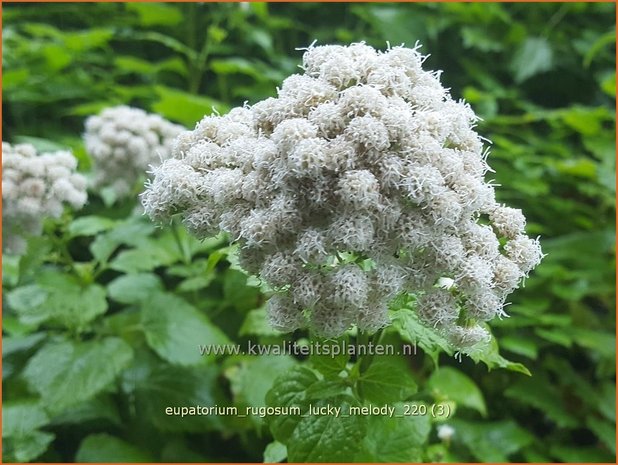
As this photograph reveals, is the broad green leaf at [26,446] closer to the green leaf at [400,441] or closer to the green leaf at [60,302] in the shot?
the green leaf at [60,302]

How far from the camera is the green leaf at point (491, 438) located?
4.73 ft

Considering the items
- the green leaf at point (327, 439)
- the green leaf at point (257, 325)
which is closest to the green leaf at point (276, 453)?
the green leaf at point (327, 439)

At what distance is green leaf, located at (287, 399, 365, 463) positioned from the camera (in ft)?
2.85

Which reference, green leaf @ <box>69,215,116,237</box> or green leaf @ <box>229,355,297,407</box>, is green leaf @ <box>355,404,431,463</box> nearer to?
green leaf @ <box>229,355,297,407</box>

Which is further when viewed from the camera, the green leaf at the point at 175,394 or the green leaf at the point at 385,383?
the green leaf at the point at 175,394

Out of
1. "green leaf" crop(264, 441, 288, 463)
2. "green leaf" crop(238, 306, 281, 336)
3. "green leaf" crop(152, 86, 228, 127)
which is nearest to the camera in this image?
"green leaf" crop(264, 441, 288, 463)

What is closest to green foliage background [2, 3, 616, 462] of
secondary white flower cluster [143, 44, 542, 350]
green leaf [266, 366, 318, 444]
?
green leaf [266, 366, 318, 444]

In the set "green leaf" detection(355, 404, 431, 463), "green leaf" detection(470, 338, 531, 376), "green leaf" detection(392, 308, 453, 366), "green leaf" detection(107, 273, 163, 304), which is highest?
"green leaf" detection(107, 273, 163, 304)

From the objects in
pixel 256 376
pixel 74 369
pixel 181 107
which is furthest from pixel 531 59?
pixel 74 369

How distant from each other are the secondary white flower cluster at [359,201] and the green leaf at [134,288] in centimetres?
66

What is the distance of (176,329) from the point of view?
1.31 m

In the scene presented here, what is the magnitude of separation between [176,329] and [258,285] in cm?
52

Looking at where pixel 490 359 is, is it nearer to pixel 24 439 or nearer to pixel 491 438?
pixel 491 438

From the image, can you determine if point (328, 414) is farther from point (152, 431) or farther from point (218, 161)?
point (152, 431)
